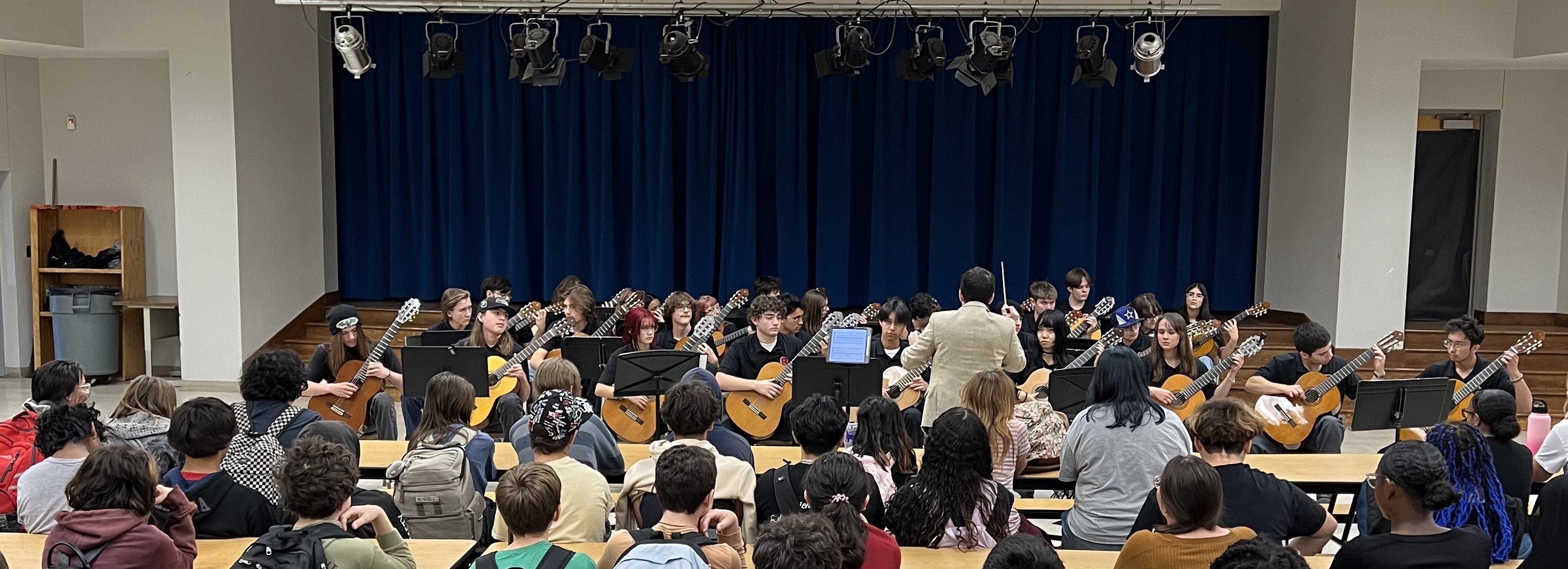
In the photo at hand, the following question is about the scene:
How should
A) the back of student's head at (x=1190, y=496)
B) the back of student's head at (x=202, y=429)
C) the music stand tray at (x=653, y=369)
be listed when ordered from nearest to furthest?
the back of student's head at (x=1190, y=496) → the back of student's head at (x=202, y=429) → the music stand tray at (x=653, y=369)

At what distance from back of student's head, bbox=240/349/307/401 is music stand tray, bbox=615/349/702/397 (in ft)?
5.41

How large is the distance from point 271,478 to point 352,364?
290 centimetres

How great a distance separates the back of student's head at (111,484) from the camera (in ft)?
10.5

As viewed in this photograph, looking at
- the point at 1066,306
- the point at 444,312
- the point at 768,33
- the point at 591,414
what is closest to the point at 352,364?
the point at 444,312

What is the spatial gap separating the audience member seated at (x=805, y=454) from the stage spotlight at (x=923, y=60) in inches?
201

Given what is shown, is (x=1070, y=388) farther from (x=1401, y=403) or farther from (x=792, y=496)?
(x=792, y=496)

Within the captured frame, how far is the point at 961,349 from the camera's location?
5738mm

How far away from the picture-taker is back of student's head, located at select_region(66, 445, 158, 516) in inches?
126

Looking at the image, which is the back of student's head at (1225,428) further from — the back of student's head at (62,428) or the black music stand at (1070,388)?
the back of student's head at (62,428)

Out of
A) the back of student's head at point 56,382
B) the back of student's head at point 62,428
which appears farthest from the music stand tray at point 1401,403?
the back of student's head at point 56,382

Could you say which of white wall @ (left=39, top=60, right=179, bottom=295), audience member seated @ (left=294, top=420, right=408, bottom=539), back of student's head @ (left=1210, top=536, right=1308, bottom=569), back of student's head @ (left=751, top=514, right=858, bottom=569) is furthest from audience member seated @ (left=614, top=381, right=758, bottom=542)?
white wall @ (left=39, top=60, right=179, bottom=295)

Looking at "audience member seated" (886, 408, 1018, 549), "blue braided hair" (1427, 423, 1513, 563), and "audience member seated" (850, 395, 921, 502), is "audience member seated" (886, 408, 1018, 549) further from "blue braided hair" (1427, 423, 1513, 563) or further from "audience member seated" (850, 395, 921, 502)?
"blue braided hair" (1427, 423, 1513, 563)

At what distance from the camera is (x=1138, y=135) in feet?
36.8

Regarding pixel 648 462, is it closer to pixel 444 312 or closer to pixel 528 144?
pixel 444 312
